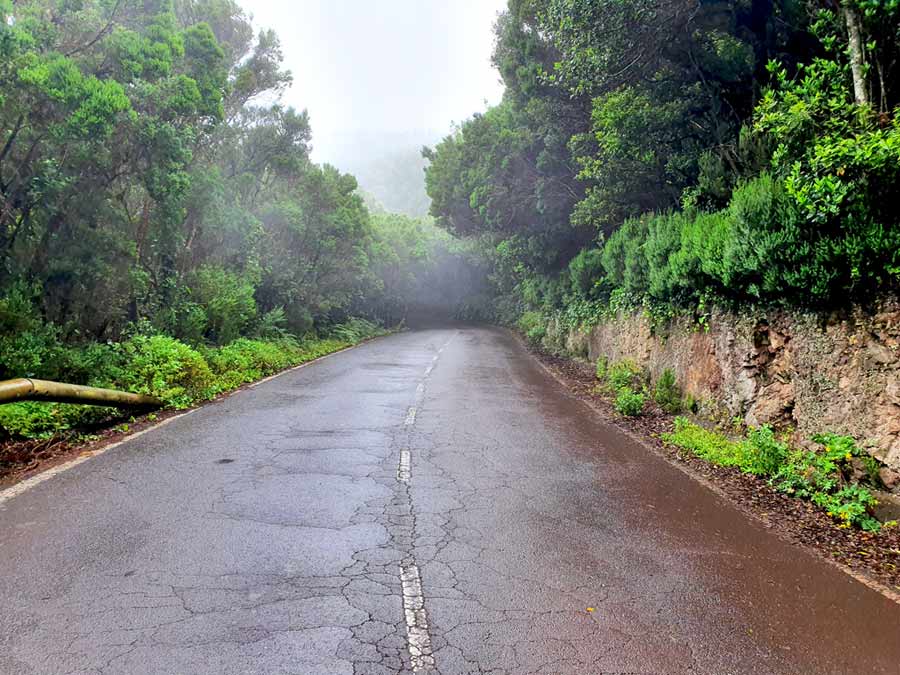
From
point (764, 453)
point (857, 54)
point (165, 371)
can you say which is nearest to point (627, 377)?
point (764, 453)

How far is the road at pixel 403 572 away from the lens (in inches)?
129

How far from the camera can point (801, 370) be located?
719cm

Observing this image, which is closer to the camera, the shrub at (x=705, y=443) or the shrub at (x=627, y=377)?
the shrub at (x=705, y=443)

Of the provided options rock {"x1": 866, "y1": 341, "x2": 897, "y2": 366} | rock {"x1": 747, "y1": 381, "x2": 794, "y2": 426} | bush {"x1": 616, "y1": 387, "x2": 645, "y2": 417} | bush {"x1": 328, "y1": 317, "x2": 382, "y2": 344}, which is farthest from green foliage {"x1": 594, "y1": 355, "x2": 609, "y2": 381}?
bush {"x1": 328, "y1": 317, "x2": 382, "y2": 344}

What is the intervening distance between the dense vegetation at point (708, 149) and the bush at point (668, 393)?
1.31m

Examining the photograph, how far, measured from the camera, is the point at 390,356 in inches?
824

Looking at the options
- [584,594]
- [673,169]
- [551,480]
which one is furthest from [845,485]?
[673,169]

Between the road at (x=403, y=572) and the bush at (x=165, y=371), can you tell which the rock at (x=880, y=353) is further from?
the bush at (x=165, y=371)

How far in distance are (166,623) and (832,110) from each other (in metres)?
7.95

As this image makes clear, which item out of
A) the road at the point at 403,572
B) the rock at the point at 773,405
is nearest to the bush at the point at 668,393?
the rock at the point at 773,405

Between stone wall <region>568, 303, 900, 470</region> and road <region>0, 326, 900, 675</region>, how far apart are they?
5.43 ft

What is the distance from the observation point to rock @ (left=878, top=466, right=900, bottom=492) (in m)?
5.57

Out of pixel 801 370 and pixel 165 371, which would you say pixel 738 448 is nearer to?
pixel 801 370

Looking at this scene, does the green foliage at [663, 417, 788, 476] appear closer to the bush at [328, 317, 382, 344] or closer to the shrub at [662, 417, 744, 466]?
the shrub at [662, 417, 744, 466]
